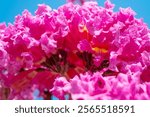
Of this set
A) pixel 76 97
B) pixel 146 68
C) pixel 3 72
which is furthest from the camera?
pixel 3 72

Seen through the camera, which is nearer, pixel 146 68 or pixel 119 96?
pixel 119 96

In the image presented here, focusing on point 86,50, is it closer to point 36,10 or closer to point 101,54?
point 101,54

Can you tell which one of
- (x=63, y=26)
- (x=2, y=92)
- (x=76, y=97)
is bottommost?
(x=76, y=97)

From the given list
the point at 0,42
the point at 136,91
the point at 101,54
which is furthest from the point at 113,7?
→ the point at 136,91

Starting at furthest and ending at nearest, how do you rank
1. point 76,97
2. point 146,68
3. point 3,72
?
1. point 3,72
2. point 146,68
3. point 76,97

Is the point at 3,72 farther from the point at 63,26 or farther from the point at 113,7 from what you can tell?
the point at 113,7

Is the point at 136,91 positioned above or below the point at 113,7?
below

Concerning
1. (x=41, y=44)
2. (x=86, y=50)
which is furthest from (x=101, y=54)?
(x=41, y=44)

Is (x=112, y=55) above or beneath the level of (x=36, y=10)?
beneath

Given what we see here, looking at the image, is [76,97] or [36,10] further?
[36,10]
